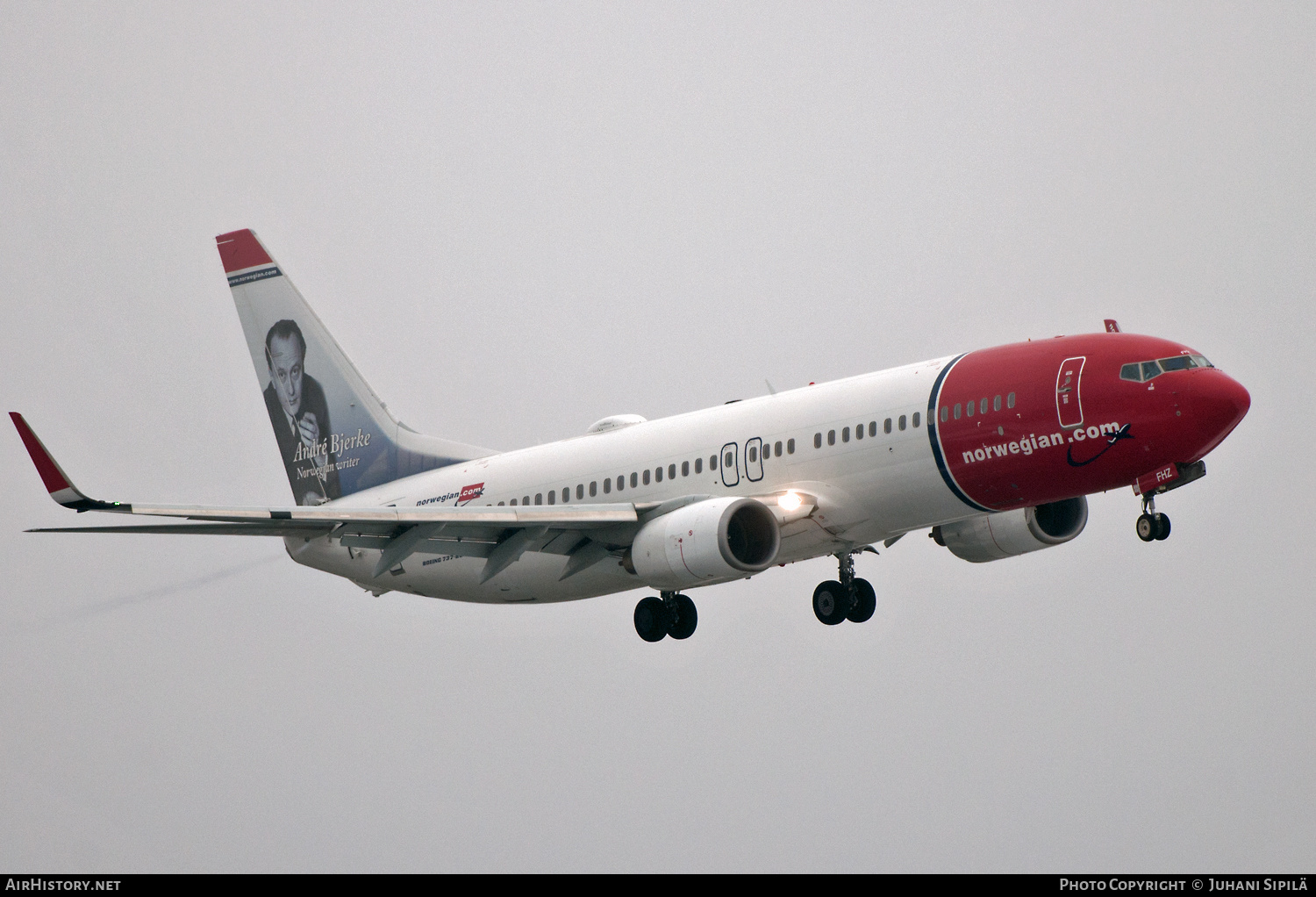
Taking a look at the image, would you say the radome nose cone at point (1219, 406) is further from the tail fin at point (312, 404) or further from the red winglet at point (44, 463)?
the red winglet at point (44, 463)

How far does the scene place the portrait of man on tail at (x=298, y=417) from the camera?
51.5m

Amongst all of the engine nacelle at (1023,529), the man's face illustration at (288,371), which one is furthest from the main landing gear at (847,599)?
the man's face illustration at (288,371)

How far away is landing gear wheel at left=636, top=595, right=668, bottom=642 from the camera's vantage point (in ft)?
140

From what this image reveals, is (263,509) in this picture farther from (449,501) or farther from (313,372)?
(313,372)

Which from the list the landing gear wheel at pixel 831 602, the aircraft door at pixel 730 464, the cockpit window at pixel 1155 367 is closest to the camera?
the cockpit window at pixel 1155 367

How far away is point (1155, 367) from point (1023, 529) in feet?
23.6

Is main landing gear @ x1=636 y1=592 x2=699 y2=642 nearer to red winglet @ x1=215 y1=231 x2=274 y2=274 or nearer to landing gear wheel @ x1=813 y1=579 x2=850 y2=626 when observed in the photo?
landing gear wheel @ x1=813 y1=579 x2=850 y2=626

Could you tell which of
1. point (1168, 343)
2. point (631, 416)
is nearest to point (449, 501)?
point (631, 416)

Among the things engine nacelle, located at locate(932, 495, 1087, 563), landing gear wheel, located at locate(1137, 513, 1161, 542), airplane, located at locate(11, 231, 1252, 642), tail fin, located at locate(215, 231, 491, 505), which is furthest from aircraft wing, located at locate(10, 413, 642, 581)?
landing gear wheel, located at locate(1137, 513, 1161, 542)

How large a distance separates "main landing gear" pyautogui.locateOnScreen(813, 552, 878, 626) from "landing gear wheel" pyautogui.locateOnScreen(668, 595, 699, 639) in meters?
3.25

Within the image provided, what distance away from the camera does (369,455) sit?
167 ft

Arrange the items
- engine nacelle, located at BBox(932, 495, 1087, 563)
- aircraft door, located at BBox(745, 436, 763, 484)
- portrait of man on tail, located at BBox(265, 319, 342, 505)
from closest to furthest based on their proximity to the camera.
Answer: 1. aircraft door, located at BBox(745, 436, 763, 484)
2. engine nacelle, located at BBox(932, 495, 1087, 563)
3. portrait of man on tail, located at BBox(265, 319, 342, 505)

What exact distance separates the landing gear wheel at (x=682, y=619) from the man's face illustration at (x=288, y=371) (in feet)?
49.6

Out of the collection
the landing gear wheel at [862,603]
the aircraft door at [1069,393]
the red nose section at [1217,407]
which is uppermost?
the aircraft door at [1069,393]
